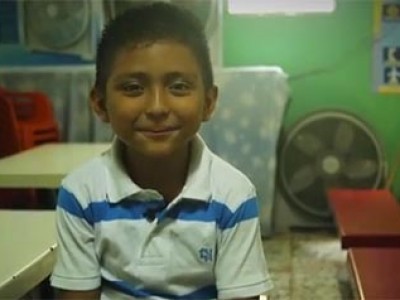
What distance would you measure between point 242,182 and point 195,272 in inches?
6.7

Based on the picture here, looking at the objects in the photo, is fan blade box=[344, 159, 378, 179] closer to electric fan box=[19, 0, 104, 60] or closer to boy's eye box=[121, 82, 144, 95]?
electric fan box=[19, 0, 104, 60]

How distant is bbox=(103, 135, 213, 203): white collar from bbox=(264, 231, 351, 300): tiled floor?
1.48 meters

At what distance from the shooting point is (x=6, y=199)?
313 cm

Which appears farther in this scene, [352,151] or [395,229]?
[352,151]

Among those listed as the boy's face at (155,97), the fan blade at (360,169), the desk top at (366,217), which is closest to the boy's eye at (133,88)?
the boy's face at (155,97)

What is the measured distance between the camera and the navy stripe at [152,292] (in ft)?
3.73

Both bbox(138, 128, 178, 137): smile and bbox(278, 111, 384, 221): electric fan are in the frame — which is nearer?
bbox(138, 128, 178, 137): smile

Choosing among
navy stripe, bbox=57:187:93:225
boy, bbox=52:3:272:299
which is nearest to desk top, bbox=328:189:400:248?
boy, bbox=52:3:272:299

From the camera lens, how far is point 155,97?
42.2 inches

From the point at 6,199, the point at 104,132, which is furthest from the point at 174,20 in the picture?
the point at 104,132

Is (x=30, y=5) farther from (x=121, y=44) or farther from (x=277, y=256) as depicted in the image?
(x=121, y=44)

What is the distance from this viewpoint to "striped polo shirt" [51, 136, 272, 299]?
3.71 feet

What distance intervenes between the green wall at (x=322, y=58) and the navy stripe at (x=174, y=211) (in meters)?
2.91

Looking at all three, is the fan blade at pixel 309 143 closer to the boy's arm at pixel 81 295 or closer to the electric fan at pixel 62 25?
the electric fan at pixel 62 25
